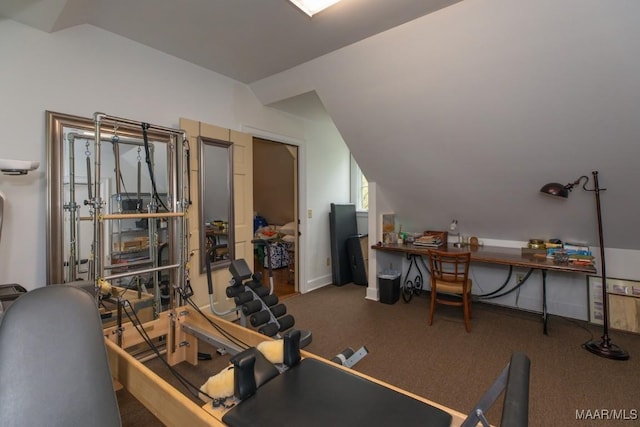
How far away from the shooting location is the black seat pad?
992 millimetres

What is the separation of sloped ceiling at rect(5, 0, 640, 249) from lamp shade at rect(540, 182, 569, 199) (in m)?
0.09

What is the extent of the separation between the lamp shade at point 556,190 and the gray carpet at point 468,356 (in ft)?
4.47

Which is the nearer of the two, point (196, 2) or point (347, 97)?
point (196, 2)

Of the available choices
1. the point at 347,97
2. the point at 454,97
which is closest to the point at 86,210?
the point at 347,97

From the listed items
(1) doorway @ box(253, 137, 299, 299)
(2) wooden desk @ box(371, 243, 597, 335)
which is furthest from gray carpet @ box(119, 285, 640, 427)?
(1) doorway @ box(253, 137, 299, 299)

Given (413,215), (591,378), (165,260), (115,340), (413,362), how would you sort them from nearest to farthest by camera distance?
(115,340)
(591,378)
(413,362)
(165,260)
(413,215)

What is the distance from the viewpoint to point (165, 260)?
290 centimetres

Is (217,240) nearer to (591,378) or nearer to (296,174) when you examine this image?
(296,174)

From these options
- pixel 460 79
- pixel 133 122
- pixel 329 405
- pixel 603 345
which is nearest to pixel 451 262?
pixel 603 345

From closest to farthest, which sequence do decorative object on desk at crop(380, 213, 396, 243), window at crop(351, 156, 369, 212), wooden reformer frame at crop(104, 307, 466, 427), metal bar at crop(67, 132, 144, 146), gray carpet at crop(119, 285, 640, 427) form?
wooden reformer frame at crop(104, 307, 466, 427) < gray carpet at crop(119, 285, 640, 427) < metal bar at crop(67, 132, 144, 146) < decorative object on desk at crop(380, 213, 396, 243) < window at crop(351, 156, 369, 212)

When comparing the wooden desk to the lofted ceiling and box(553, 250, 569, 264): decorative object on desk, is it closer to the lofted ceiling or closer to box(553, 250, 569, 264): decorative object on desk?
box(553, 250, 569, 264): decorative object on desk

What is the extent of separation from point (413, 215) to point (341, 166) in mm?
1427

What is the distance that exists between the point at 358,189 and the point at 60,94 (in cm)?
398

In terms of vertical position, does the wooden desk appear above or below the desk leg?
above
